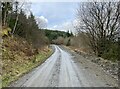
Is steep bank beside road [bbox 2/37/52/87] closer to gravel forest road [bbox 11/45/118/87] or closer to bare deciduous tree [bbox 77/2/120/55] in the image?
gravel forest road [bbox 11/45/118/87]

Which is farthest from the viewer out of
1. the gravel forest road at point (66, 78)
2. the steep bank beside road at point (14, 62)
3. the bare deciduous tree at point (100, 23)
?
A: the bare deciduous tree at point (100, 23)

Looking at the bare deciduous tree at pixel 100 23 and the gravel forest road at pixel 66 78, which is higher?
the bare deciduous tree at pixel 100 23

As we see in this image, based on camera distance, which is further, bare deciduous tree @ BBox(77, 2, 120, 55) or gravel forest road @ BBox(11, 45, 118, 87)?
bare deciduous tree @ BBox(77, 2, 120, 55)

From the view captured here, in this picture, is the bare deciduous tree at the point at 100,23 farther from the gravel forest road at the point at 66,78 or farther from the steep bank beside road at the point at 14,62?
the gravel forest road at the point at 66,78

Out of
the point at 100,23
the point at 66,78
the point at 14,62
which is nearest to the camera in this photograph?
the point at 66,78

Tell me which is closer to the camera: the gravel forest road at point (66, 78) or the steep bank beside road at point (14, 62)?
the gravel forest road at point (66, 78)

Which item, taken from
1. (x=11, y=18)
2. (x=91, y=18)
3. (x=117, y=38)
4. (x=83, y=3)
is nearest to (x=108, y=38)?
(x=117, y=38)

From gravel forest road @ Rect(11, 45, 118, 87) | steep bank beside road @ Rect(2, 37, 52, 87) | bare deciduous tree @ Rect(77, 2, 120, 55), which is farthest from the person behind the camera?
bare deciduous tree @ Rect(77, 2, 120, 55)

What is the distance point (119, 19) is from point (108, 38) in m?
3.45

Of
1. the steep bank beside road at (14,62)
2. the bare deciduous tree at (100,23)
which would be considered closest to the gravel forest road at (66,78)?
the steep bank beside road at (14,62)

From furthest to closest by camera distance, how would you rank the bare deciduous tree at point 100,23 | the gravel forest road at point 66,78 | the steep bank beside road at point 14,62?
1. the bare deciduous tree at point 100,23
2. the steep bank beside road at point 14,62
3. the gravel forest road at point 66,78

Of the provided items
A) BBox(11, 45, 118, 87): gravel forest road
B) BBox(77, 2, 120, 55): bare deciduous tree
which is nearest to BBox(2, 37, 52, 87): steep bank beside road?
BBox(11, 45, 118, 87): gravel forest road

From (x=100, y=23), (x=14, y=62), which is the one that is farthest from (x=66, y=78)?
(x=100, y=23)

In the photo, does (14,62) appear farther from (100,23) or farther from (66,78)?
(100,23)
